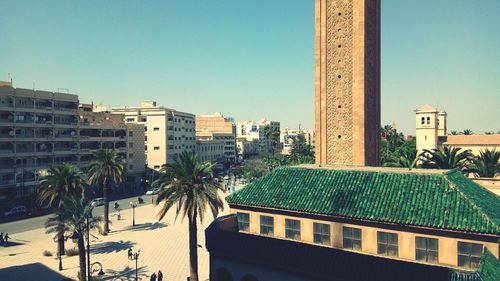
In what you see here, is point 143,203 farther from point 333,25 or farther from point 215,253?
point 333,25

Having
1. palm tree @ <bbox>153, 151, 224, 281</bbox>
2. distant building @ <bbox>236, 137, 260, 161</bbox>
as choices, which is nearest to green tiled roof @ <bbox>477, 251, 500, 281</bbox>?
palm tree @ <bbox>153, 151, 224, 281</bbox>

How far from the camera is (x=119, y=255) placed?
133 ft

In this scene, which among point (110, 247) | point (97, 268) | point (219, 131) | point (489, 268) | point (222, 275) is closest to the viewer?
point (489, 268)

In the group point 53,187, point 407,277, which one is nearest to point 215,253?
point 407,277

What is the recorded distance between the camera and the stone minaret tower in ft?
113

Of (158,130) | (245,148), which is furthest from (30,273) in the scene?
(245,148)

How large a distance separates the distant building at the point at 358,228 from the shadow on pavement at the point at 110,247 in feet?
69.1

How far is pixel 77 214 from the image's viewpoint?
101 ft

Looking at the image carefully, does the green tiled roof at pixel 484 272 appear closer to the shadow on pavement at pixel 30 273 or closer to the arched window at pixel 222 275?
the arched window at pixel 222 275

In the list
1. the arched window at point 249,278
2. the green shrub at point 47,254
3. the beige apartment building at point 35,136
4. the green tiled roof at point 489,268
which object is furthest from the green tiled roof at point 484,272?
the beige apartment building at point 35,136

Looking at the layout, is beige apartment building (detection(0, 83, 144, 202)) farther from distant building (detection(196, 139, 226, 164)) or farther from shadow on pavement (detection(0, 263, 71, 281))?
distant building (detection(196, 139, 226, 164))

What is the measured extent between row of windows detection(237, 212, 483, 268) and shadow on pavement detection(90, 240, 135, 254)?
22677 mm

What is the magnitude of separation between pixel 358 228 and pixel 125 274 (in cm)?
2517

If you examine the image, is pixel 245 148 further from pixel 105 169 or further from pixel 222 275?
pixel 222 275
